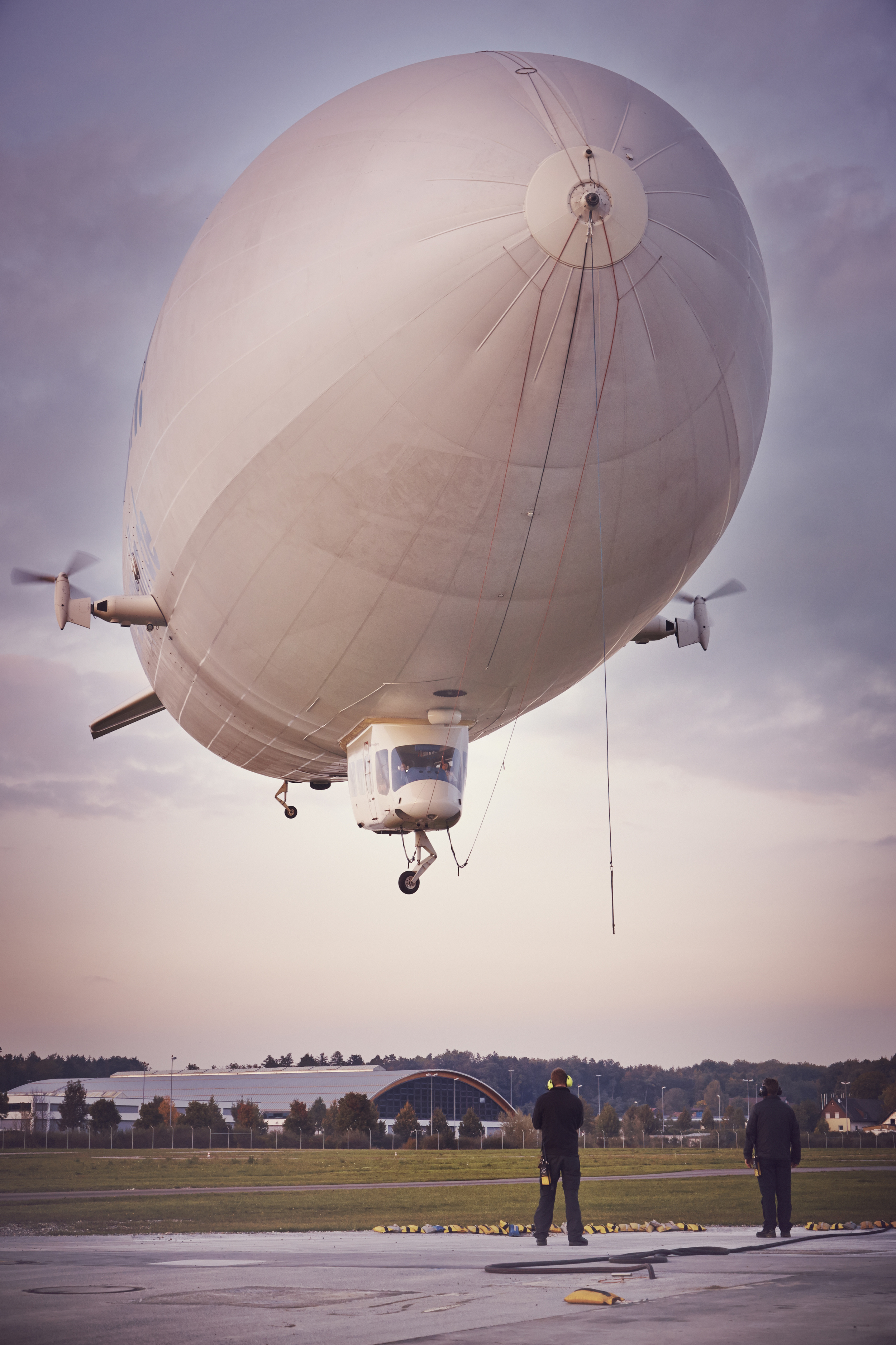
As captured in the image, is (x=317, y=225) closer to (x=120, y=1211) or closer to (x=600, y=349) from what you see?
(x=600, y=349)

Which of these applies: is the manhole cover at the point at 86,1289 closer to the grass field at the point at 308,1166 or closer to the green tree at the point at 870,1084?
the grass field at the point at 308,1166

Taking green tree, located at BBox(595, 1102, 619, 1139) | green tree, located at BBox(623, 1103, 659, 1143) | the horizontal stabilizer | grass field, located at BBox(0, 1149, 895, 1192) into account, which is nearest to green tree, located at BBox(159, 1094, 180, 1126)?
green tree, located at BBox(595, 1102, 619, 1139)

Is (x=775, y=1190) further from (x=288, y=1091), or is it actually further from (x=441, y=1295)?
(x=288, y=1091)

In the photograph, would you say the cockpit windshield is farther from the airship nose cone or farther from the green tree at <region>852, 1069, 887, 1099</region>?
the green tree at <region>852, 1069, 887, 1099</region>

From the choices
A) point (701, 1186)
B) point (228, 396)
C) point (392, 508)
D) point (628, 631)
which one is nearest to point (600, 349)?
point (392, 508)

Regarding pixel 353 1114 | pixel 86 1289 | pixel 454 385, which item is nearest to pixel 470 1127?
pixel 353 1114
